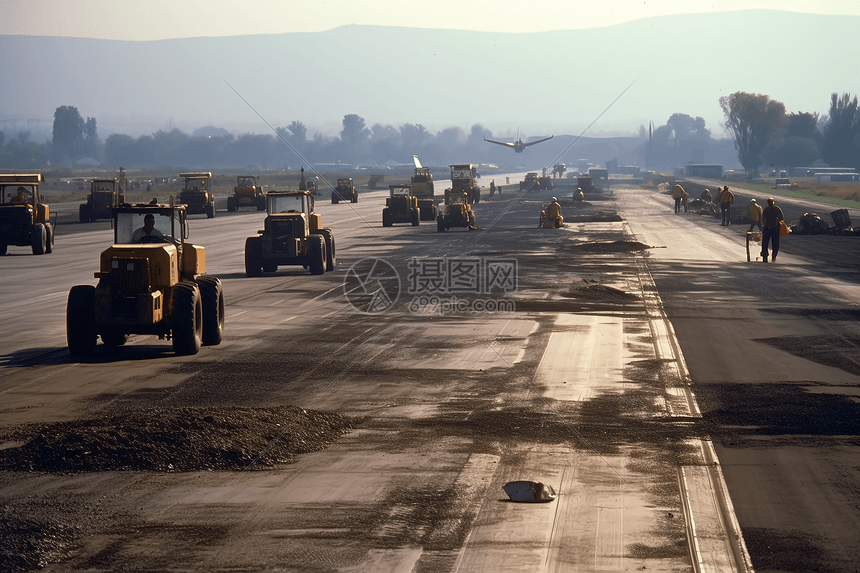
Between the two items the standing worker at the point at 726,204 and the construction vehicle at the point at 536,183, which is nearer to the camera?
the standing worker at the point at 726,204

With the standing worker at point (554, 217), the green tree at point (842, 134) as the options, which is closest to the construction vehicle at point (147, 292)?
the standing worker at point (554, 217)

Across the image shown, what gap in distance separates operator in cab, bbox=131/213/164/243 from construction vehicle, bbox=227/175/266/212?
189ft

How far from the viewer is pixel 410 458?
9477mm

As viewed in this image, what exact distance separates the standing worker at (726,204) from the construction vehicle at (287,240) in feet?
95.4

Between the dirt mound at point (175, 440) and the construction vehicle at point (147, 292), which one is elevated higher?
the construction vehicle at point (147, 292)

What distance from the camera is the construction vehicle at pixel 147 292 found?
46.5 feet

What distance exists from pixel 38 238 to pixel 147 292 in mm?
25446

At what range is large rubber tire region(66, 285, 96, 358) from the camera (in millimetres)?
14398

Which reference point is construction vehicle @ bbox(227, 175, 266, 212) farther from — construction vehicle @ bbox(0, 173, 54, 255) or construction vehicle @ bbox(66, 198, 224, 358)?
construction vehicle @ bbox(66, 198, 224, 358)

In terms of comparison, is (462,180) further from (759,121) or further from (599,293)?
(759,121)

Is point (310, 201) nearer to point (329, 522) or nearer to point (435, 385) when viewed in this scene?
point (435, 385)

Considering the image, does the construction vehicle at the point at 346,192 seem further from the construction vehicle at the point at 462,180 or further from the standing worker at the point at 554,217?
the standing worker at the point at 554,217

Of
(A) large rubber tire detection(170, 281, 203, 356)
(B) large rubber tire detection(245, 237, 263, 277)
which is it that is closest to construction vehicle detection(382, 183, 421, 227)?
(B) large rubber tire detection(245, 237, 263, 277)

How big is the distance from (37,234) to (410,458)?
104 ft
